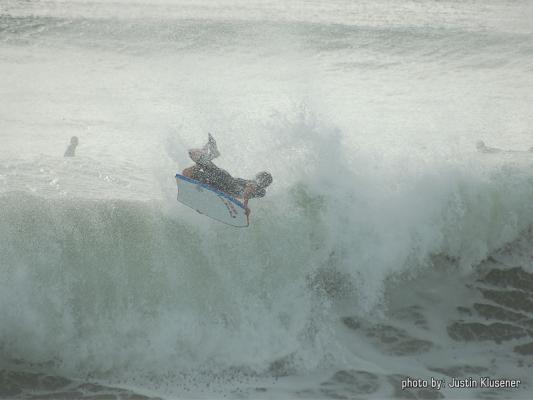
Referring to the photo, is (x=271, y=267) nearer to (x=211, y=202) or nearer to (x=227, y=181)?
(x=211, y=202)

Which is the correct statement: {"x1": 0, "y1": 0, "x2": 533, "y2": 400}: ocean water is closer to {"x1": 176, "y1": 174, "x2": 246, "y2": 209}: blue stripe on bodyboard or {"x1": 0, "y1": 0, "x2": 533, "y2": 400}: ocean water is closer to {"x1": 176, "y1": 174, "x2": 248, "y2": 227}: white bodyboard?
{"x1": 176, "y1": 174, "x2": 248, "y2": 227}: white bodyboard

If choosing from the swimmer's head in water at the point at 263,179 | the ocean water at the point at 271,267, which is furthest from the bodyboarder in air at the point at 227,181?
the ocean water at the point at 271,267

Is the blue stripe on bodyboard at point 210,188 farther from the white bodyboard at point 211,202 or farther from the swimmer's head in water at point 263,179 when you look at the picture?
the swimmer's head in water at point 263,179

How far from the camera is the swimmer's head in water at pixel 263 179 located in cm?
936

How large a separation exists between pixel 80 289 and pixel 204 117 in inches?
382

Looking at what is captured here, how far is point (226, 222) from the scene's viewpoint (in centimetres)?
988

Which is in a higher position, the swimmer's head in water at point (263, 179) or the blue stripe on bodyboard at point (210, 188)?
the swimmer's head in water at point (263, 179)

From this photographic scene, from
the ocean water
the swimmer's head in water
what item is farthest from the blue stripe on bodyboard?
the ocean water

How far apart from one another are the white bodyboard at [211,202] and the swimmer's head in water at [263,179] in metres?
0.44

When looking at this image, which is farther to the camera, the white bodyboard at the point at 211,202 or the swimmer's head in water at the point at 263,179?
the white bodyboard at the point at 211,202

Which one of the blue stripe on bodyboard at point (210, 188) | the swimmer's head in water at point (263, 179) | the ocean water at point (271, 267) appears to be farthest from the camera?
the blue stripe on bodyboard at point (210, 188)

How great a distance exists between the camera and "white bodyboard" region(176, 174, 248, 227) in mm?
9555

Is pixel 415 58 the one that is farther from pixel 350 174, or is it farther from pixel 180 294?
pixel 180 294

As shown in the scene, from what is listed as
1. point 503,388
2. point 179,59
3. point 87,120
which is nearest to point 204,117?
point 87,120
